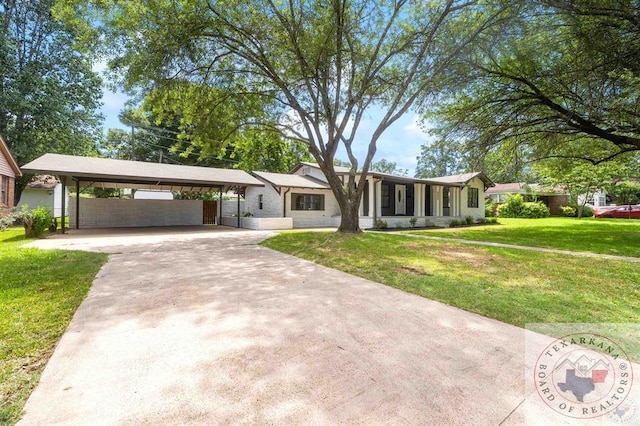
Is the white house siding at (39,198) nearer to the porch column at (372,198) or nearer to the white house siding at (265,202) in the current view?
the white house siding at (265,202)

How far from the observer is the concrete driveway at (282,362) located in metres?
2.00

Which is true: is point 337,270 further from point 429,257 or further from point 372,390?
point 372,390

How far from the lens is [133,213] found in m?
18.2

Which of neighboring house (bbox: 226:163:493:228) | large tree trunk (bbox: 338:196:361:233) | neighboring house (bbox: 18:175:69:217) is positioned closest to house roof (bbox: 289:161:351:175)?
neighboring house (bbox: 226:163:493:228)

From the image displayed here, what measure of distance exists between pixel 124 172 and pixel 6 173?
8.38 metres

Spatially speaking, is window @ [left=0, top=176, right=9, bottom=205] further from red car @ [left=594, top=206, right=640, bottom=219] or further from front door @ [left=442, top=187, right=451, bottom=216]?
red car @ [left=594, top=206, right=640, bottom=219]

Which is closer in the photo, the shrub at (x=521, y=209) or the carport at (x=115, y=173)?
the carport at (x=115, y=173)

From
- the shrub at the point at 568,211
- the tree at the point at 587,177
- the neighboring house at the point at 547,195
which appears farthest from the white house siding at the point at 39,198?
the shrub at the point at 568,211

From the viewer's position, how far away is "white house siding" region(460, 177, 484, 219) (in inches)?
861

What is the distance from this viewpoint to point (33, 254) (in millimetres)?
7551

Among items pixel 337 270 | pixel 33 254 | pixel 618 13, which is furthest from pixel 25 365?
pixel 618 13

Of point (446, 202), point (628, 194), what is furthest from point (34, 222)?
point (628, 194)

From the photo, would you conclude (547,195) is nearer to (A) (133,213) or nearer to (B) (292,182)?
(B) (292,182)

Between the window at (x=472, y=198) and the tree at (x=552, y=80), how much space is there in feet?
27.3
